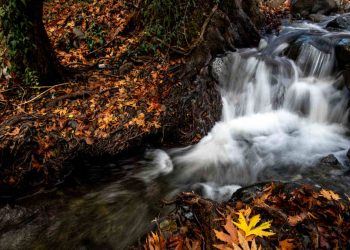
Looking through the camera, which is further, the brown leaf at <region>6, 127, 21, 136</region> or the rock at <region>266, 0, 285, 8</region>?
the rock at <region>266, 0, 285, 8</region>

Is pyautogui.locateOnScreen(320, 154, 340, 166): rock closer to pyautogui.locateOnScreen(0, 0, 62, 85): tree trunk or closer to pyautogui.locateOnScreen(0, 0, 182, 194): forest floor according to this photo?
pyautogui.locateOnScreen(0, 0, 182, 194): forest floor

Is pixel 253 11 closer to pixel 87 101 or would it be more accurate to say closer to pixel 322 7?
pixel 322 7

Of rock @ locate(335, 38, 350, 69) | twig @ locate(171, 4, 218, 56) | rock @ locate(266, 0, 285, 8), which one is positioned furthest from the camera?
rock @ locate(266, 0, 285, 8)

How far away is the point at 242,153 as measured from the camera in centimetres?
559

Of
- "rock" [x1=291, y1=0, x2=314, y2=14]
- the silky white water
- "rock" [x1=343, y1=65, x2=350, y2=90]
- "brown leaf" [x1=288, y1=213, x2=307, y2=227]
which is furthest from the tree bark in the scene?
"rock" [x1=291, y1=0, x2=314, y2=14]

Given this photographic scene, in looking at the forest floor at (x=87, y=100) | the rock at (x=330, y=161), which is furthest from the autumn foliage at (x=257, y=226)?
the forest floor at (x=87, y=100)

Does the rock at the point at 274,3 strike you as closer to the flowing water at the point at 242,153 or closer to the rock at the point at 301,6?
the rock at the point at 301,6

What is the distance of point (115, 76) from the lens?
6258mm

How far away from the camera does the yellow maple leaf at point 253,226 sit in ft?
6.33

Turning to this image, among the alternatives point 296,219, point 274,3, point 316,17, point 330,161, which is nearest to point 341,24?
point 316,17

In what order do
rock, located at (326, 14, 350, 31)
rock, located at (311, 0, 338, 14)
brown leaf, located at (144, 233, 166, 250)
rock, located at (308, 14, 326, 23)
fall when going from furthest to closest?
rock, located at (311, 0, 338, 14) < rock, located at (308, 14, 326, 23) < rock, located at (326, 14, 350, 31) < brown leaf, located at (144, 233, 166, 250)

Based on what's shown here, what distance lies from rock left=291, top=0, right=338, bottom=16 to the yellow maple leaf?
444 inches

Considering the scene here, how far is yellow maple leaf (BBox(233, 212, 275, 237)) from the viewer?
1.93 m

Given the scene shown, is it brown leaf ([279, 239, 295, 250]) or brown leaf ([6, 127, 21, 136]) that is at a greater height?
brown leaf ([6, 127, 21, 136])
